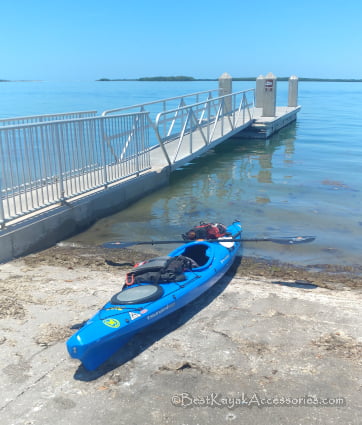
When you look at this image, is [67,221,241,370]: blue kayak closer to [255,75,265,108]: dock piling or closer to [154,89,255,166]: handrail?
[154,89,255,166]: handrail

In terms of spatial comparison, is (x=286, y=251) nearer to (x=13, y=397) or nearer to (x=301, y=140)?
(x=13, y=397)

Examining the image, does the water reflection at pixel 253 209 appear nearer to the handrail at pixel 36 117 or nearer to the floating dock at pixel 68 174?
the floating dock at pixel 68 174

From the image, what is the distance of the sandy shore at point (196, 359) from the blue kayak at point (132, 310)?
162 millimetres

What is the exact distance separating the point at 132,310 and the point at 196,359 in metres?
0.72

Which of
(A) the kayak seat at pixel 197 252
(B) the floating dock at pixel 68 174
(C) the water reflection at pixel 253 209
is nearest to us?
(A) the kayak seat at pixel 197 252

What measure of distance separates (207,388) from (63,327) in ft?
5.30

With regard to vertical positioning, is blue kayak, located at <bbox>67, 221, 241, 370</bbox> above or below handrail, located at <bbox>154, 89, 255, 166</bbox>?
below

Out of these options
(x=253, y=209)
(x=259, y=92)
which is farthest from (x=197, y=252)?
(x=259, y=92)

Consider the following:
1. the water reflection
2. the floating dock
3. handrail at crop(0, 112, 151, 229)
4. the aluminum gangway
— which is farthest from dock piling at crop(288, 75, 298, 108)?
handrail at crop(0, 112, 151, 229)

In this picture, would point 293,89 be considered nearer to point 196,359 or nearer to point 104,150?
point 104,150

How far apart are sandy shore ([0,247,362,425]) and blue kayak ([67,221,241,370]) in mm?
162

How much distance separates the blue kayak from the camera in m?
3.63

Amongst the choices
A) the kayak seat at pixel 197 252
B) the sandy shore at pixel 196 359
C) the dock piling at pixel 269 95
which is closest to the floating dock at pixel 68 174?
the sandy shore at pixel 196 359

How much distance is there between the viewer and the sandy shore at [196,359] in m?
3.20
